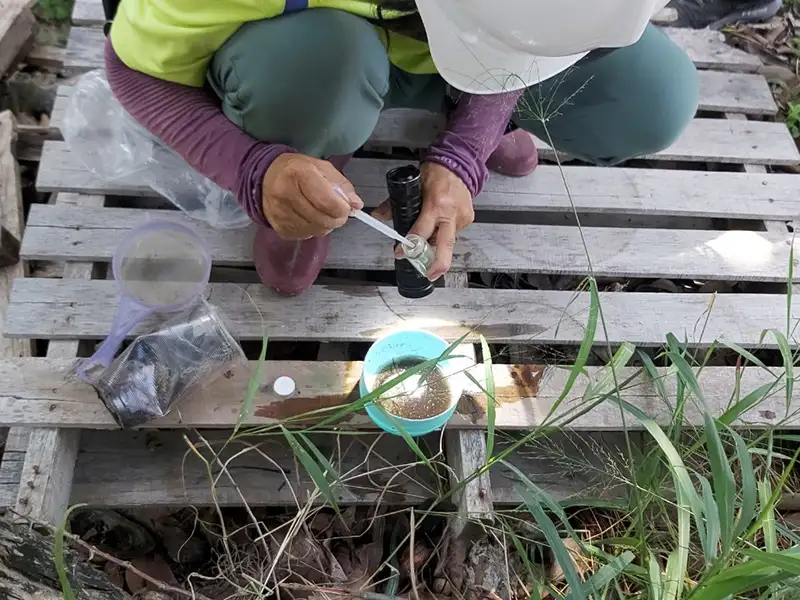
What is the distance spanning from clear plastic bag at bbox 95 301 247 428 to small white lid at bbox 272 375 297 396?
65mm

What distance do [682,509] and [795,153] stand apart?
1087mm

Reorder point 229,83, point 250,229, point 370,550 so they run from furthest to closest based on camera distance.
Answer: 1. point 250,229
2. point 370,550
3. point 229,83

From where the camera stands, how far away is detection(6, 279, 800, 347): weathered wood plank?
117cm

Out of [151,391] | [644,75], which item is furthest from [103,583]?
[644,75]

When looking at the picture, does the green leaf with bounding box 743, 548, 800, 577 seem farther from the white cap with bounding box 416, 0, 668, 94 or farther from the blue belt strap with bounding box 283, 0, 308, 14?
the blue belt strap with bounding box 283, 0, 308, 14

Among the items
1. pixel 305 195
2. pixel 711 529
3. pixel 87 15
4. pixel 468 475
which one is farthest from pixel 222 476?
pixel 87 15

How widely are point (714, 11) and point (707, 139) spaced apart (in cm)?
36

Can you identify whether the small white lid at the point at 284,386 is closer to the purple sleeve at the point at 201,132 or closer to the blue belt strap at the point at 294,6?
the purple sleeve at the point at 201,132

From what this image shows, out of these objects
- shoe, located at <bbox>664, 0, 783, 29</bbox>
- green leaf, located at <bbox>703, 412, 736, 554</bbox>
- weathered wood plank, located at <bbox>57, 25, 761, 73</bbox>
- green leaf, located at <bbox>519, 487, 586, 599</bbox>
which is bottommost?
green leaf, located at <bbox>519, 487, 586, 599</bbox>

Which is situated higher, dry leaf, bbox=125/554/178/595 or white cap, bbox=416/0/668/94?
white cap, bbox=416/0/668/94

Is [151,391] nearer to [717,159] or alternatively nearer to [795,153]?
[717,159]

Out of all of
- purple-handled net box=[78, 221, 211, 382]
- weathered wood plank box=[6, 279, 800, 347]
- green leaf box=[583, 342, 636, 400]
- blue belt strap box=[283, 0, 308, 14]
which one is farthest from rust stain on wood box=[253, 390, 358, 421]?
blue belt strap box=[283, 0, 308, 14]

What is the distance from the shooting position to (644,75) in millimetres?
1179

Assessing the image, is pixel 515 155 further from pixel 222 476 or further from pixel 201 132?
pixel 222 476
